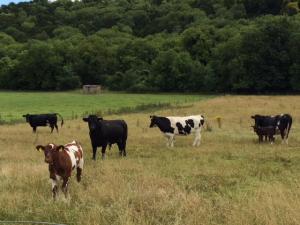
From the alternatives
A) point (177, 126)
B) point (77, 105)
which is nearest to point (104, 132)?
point (177, 126)

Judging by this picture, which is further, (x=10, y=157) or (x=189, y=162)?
(x=10, y=157)

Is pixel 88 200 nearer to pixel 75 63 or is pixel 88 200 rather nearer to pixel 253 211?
pixel 253 211

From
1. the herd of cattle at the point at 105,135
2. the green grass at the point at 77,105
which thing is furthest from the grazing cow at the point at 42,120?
the green grass at the point at 77,105

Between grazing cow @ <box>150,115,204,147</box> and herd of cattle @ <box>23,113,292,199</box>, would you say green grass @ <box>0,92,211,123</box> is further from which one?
grazing cow @ <box>150,115,204,147</box>

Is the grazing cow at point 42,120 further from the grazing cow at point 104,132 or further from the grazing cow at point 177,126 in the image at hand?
the grazing cow at point 104,132

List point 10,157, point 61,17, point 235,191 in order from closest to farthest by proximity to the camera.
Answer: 1. point 235,191
2. point 10,157
3. point 61,17

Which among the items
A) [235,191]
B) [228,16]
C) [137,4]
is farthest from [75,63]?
[235,191]

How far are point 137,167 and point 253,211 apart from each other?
6339 millimetres

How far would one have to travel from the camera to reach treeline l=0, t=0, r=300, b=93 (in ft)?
260

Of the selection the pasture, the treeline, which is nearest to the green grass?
the treeline

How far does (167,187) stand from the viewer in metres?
10.9

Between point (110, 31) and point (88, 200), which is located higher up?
point (110, 31)

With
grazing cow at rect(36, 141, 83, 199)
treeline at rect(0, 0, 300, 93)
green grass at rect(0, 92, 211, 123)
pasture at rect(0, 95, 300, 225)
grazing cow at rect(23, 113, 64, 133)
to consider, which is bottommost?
green grass at rect(0, 92, 211, 123)

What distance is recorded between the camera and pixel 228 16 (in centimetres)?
13862
